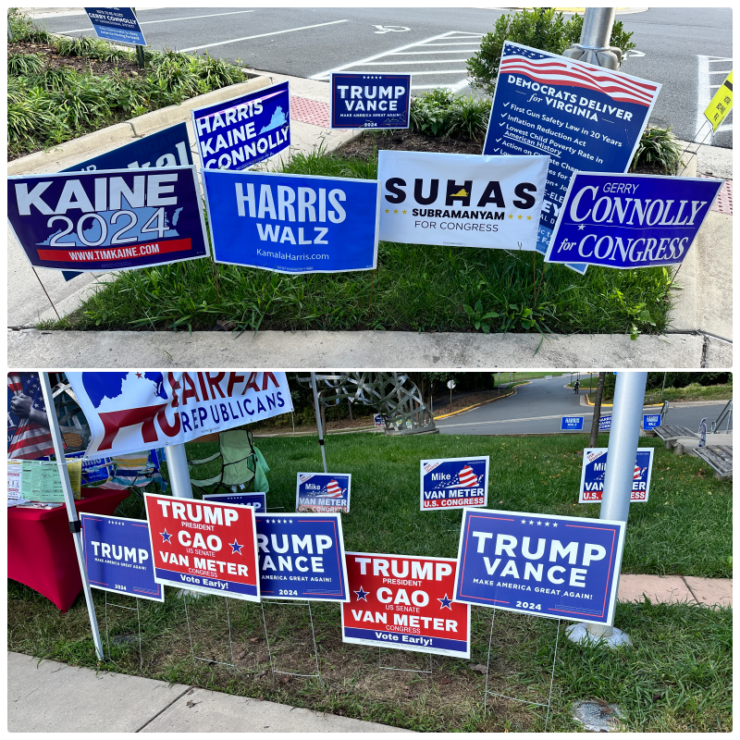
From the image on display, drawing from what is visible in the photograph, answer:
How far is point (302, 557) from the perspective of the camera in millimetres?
4688

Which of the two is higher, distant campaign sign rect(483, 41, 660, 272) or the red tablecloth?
distant campaign sign rect(483, 41, 660, 272)

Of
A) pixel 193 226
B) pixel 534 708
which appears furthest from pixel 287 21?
pixel 534 708

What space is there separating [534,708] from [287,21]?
50.2 feet

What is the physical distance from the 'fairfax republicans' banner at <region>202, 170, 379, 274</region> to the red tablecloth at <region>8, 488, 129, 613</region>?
2797 mm

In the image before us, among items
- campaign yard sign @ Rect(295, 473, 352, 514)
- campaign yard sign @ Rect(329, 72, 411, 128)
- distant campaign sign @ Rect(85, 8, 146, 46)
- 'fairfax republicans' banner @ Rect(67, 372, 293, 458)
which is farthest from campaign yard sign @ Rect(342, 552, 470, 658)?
distant campaign sign @ Rect(85, 8, 146, 46)

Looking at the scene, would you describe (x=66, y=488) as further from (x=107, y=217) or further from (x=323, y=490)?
(x=323, y=490)

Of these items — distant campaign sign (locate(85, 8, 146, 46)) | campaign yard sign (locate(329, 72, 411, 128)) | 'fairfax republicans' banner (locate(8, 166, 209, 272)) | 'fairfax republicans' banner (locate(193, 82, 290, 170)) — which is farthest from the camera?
distant campaign sign (locate(85, 8, 146, 46))

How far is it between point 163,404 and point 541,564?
3.20 metres

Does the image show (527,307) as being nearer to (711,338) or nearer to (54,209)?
(711,338)

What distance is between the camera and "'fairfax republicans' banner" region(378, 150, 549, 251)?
16.1 feet

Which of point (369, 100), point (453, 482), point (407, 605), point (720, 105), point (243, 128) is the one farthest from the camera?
point (453, 482)

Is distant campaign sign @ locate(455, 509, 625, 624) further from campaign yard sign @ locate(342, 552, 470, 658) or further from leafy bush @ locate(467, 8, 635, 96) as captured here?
leafy bush @ locate(467, 8, 635, 96)

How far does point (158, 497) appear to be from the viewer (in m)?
4.82

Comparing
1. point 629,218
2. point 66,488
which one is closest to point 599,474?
point 629,218
